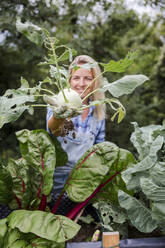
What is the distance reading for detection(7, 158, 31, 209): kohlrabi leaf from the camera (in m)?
1.35

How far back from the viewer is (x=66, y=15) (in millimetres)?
2990

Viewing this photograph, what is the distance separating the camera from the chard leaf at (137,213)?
122 centimetres

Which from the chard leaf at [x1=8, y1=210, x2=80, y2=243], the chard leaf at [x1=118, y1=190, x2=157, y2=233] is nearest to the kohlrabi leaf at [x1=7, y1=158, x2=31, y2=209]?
the chard leaf at [x1=8, y1=210, x2=80, y2=243]

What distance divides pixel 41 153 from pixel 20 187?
8.0 inches

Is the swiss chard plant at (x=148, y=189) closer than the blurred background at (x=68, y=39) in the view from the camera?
Yes

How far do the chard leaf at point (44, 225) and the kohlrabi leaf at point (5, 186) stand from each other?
0.15 m

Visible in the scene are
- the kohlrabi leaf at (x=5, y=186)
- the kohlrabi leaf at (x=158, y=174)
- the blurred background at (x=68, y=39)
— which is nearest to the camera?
the kohlrabi leaf at (x=158, y=174)

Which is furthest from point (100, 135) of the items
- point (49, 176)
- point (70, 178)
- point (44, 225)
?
point (44, 225)

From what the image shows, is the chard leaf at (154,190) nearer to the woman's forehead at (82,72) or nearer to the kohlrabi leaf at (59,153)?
the kohlrabi leaf at (59,153)

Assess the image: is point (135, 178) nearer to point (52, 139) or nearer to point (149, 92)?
point (52, 139)

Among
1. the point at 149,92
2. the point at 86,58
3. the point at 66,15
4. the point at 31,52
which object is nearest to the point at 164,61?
the point at 149,92

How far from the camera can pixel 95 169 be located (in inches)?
51.9

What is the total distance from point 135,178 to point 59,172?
0.58 m

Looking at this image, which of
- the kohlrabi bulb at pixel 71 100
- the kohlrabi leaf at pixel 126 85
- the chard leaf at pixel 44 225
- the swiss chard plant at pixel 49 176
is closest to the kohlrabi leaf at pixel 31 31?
the kohlrabi bulb at pixel 71 100
